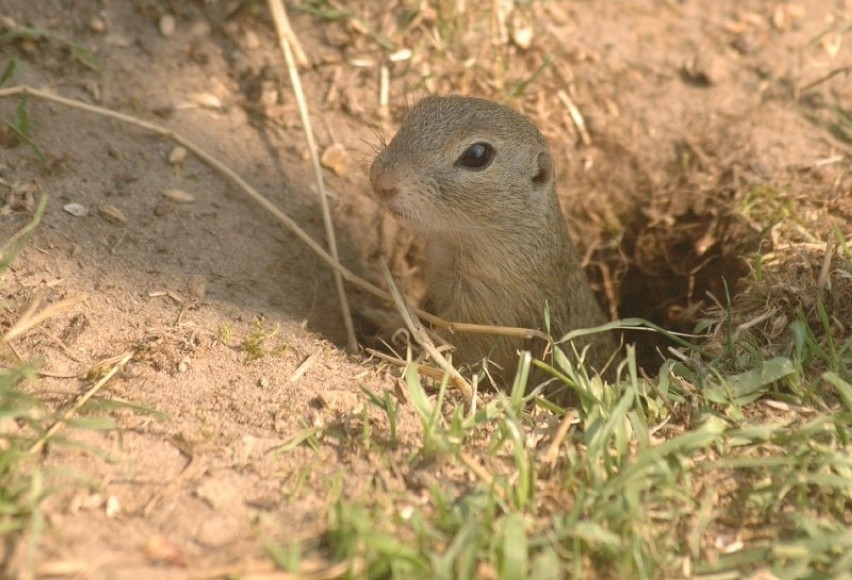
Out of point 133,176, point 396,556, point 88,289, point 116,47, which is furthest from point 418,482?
point 116,47

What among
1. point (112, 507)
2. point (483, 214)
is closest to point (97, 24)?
point (483, 214)

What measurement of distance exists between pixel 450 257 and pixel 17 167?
6.56 ft

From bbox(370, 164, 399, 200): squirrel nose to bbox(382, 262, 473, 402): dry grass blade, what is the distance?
19.2 inches

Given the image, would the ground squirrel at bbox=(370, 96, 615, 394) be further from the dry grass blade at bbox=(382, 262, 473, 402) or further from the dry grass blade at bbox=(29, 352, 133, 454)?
the dry grass blade at bbox=(29, 352, 133, 454)

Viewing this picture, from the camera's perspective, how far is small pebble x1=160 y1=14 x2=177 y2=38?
4.74 m

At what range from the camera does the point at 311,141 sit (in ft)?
14.7

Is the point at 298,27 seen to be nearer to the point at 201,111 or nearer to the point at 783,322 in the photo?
the point at 201,111

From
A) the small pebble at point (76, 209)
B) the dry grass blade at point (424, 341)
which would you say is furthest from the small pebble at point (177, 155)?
the dry grass blade at point (424, 341)

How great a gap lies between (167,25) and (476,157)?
2.08 metres

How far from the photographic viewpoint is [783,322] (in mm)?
3568

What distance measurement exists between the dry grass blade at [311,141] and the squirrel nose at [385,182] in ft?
2.10

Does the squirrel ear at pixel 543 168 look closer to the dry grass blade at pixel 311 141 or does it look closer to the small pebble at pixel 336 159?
the dry grass blade at pixel 311 141

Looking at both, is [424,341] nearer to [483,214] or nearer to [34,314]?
[483,214]

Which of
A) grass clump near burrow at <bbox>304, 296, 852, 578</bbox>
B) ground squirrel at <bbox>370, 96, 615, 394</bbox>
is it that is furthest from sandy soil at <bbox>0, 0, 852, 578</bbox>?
ground squirrel at <bbox>370, 96, 615, 394</bbox>
